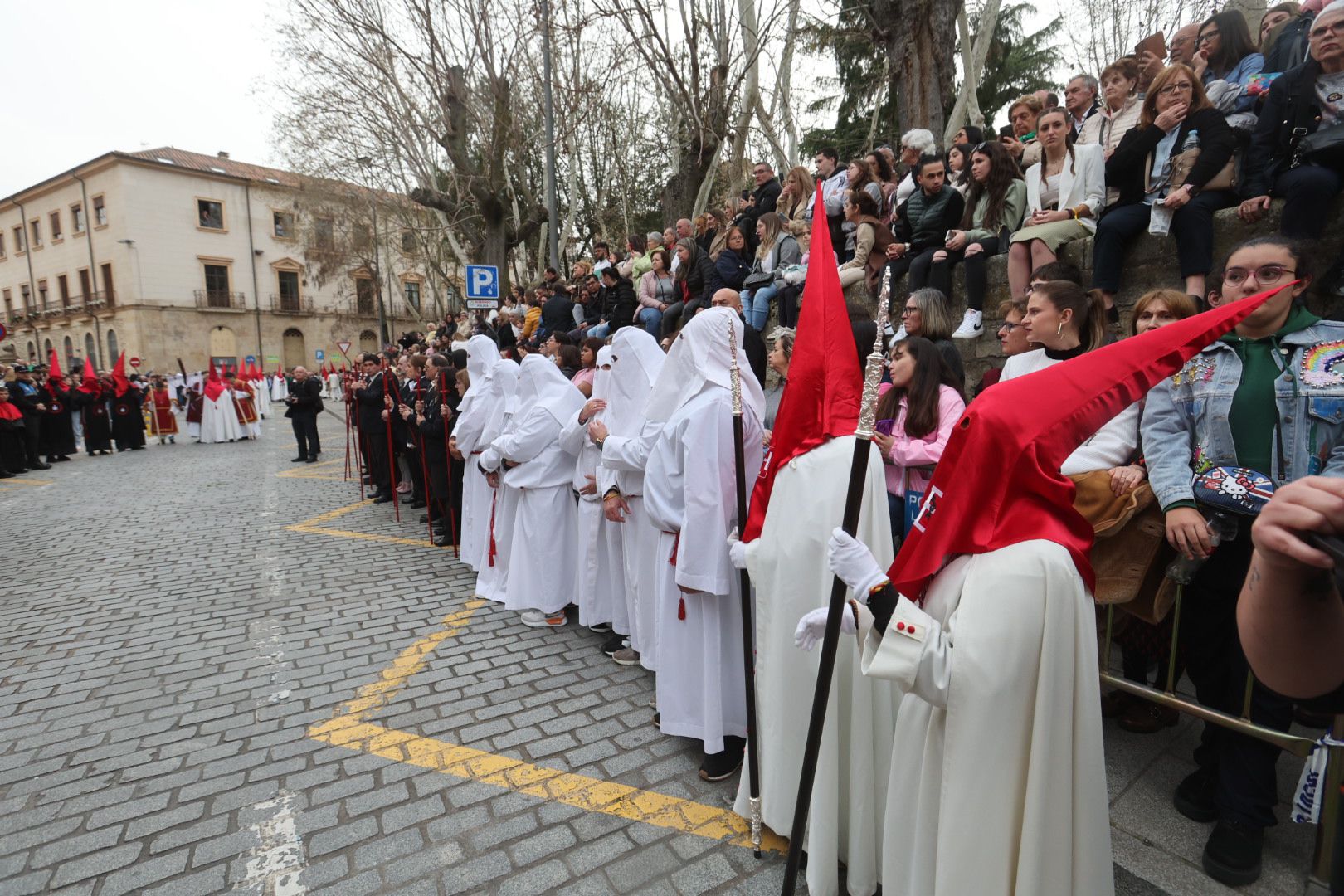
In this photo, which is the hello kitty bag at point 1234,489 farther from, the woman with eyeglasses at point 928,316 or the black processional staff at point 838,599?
the woman with eyeglasses at point 928,316

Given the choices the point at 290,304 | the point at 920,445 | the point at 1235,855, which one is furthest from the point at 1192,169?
the point at 290,304

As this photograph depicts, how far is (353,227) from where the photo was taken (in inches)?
1280

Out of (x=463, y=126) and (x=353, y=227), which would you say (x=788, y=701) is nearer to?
(x=463, y=126)

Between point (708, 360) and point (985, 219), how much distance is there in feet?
12.2

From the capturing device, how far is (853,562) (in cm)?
195

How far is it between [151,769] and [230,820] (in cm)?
81

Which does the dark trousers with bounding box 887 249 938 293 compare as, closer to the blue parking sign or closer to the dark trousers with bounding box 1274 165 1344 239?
the dark trousers with bounding box 1274 165 1344 239

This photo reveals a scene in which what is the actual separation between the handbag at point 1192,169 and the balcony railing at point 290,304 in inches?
2188

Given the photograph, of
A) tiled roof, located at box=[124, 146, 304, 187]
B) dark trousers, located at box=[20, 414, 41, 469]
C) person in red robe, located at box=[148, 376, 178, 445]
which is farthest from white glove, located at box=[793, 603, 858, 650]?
tiled roof, located at box=[124, 146, 304, 187]

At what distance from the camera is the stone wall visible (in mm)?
3775

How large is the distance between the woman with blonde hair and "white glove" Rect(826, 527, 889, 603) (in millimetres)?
6237

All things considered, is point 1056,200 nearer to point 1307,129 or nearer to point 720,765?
point 1307,129

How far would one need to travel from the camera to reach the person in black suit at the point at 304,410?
48.5 ft

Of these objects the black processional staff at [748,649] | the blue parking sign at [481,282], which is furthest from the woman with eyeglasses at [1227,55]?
the blue parking sign at [481,282]
